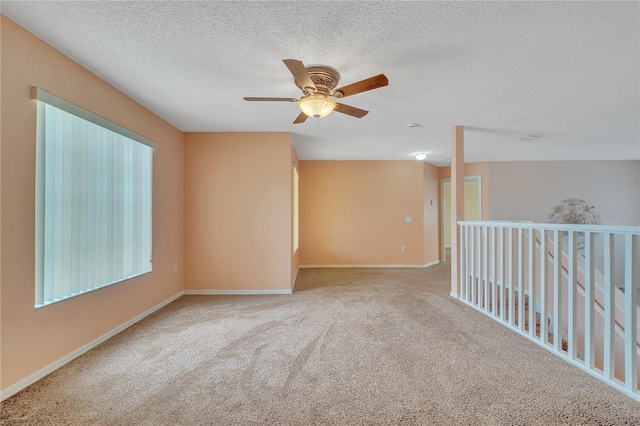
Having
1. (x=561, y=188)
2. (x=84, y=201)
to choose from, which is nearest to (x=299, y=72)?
(x=84, y=201)

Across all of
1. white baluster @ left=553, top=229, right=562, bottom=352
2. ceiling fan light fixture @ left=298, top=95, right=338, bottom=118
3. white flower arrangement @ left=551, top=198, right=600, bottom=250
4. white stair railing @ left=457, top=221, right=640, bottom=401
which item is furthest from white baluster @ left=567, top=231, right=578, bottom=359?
white flower arrangement @ left=551, top=198, right=600, bottom=250

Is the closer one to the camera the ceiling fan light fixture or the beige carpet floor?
the beige carpet floor

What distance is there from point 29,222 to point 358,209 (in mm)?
A: 4900

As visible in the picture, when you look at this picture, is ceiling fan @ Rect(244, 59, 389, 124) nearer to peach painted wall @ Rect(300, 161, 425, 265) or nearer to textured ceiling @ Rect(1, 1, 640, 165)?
textured ceiling @ Rect(1, 1, 640, 165)

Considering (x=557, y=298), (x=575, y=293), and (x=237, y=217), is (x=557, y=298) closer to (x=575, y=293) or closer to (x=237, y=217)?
(x=575, y=293)

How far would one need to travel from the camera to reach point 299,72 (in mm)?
1754

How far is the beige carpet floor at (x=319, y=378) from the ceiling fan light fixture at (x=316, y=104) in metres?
1.93

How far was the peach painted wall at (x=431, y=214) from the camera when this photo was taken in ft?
19.4

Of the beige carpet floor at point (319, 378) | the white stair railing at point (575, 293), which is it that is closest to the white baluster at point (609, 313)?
the white stair railing at point (575, 293)

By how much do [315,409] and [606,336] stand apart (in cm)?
193

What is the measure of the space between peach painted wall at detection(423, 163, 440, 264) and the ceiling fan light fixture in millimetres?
4387

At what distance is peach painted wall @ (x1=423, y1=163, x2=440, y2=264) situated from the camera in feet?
19.4

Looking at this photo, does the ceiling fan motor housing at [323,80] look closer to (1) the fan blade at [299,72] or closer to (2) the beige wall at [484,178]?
(1) the fan blade at [299,72]

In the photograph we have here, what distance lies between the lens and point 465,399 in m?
1.59
